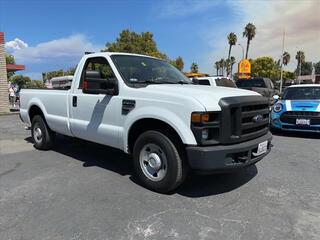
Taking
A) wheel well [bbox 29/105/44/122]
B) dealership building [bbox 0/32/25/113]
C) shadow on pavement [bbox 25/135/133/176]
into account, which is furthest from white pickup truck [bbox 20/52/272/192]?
dealership building [bbox 0/32/25/113]

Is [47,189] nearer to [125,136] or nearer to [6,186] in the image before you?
[6,186]

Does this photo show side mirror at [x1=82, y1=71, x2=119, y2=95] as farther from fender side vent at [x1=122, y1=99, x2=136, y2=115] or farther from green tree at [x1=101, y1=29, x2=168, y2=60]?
green tree at [x1=101, y1=29, x2=168, y2=60]

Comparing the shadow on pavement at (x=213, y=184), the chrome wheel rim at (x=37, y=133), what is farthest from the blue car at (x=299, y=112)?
the chrome wheel rim at (x=37, y=133)

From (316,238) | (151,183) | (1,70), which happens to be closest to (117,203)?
(151,183)

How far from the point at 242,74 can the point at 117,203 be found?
116 ft

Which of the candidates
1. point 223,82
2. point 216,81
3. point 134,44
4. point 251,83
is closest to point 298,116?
point 216,81

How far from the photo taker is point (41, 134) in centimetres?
738

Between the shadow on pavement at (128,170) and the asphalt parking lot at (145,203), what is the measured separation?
0.6 inches

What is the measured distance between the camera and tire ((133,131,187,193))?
4410mm

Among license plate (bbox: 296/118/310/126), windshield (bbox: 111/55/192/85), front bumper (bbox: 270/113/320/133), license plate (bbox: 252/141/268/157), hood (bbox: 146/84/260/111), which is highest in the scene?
windshield (bbox: 111/55/192/85)

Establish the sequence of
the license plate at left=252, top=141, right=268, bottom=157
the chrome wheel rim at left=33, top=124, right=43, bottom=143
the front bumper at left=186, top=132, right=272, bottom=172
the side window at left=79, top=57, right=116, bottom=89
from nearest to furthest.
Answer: the front bumper at left=186, top=132, right=272, bottom=172 → the license plate at left=252, top=141, right=268, bottom=157 → the side window at left=79, top=57, right=116, bottom=89 → the chrome wheel rim at left=33, top=124, right=43, bottom=143

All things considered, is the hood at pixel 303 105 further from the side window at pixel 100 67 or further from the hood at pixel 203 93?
the side window at pixel 100 67

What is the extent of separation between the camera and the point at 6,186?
503cm

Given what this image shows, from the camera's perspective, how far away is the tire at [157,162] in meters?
4.41
